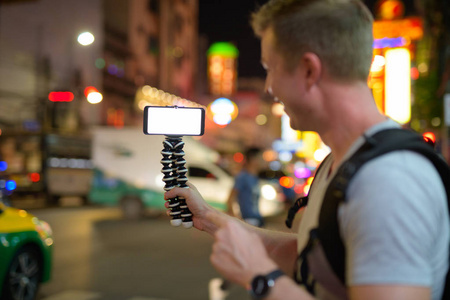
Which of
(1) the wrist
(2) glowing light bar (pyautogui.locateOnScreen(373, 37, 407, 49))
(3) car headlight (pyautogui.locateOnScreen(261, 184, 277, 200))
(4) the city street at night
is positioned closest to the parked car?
(4) the city street at night

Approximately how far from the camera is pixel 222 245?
144 cm

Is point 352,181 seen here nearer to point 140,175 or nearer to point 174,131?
point 174,131

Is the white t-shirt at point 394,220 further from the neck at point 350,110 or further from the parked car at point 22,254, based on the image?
the parked car at point 22,254

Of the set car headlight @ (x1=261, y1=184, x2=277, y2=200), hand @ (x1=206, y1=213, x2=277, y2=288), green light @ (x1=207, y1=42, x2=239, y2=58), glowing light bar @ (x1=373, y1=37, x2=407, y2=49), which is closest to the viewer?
hand @ (x1=206, y1=213, x2=277, y2=288)

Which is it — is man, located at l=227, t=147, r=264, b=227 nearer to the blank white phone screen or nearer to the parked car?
the parked car

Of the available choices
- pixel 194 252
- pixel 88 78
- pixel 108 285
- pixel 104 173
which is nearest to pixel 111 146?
pixel 104 173

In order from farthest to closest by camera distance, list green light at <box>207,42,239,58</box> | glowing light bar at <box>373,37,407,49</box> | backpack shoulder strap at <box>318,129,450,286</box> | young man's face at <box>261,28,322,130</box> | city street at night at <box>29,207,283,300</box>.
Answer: green light at <box>207,42,239,58</box>
glowing light bar at <box>373,37,407,49</box>
city street at night at <box>29,207,283,300</box>
young man's face at <box>261,28,322,130</box>
backpack shoulder strap at <box>318,129,450,286</box>

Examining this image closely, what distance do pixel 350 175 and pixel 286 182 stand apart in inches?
898

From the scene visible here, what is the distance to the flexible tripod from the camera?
6.50 ft

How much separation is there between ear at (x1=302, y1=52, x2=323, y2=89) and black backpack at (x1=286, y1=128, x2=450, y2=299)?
24cm

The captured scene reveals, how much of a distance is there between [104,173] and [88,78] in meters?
17.9

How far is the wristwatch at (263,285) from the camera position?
133 cm

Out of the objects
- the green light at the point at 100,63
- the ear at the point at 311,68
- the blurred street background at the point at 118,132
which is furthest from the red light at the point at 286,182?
the ear at the point at 311,68

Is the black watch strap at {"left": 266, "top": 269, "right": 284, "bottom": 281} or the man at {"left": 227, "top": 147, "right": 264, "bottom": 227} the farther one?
the man at {"left": 227, "top": 147, "right": 264, "bottom": 227}
